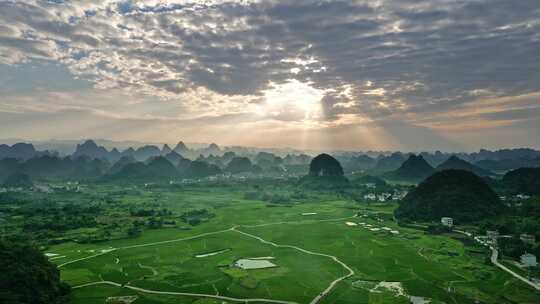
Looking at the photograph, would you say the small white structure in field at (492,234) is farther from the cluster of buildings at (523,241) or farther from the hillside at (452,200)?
the hillside at (452,200)

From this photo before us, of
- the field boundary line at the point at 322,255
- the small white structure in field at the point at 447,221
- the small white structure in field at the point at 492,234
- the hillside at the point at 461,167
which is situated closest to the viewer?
the field boundary line at the point at 322,255

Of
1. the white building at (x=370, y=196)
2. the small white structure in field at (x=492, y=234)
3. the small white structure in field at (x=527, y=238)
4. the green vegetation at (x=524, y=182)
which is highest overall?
the green vegetation at (x=524, y=182)

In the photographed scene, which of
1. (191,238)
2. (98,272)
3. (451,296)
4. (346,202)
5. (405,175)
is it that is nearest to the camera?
(451,296)

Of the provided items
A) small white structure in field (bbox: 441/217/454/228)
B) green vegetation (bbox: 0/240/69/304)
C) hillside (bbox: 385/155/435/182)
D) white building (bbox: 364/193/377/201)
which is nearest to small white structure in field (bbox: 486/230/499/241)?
small white structure in field (bbox: 441/217/454/228)

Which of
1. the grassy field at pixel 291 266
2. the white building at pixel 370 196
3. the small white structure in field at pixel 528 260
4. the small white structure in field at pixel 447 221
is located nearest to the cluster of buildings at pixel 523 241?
the small white structure in field at pixel 528 260

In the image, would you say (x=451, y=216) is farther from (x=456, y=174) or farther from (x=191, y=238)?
(x=191, y=238)

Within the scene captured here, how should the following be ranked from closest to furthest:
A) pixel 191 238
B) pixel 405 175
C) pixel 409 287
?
pixel 409 287 < pixel 191 238 < pixel 405 175

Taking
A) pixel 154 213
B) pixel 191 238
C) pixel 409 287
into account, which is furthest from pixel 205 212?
pixel 409 287
